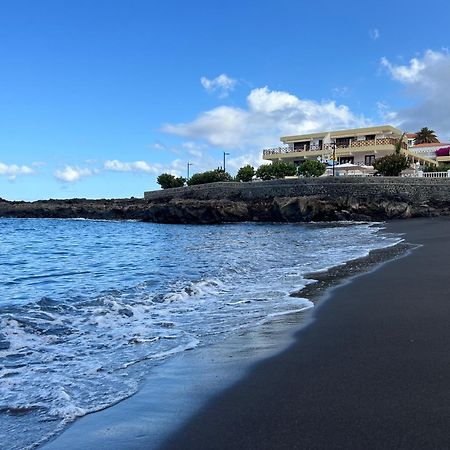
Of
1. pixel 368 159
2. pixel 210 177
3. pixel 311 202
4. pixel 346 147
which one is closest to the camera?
pixel 311 202

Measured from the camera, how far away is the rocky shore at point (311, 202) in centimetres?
4172

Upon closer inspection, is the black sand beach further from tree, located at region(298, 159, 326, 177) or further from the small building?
the small building

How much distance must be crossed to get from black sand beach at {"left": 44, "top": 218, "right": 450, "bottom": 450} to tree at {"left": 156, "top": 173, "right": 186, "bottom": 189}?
74.8 m

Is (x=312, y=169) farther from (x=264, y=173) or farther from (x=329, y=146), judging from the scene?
(x=329, y=146)

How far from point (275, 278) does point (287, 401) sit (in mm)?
7306

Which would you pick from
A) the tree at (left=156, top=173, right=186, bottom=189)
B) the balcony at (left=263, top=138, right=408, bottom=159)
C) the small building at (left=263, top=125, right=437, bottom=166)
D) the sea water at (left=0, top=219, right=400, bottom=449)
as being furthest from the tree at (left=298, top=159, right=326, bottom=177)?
the sea water at (left=0, top=219, right=400, bottom=449)

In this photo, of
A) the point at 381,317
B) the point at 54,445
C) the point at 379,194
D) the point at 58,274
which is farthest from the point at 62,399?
the point at 379,194

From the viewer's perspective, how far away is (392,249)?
→ 52.4 feet

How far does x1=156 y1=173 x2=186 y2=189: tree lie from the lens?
80000 mm

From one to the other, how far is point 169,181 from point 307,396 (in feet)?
255

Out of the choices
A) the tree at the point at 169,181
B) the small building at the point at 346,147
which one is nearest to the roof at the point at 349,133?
the small building at the point at 346,147

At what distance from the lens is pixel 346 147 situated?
64125 millimetres

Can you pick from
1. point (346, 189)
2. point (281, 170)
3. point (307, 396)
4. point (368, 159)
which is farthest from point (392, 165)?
point (307, 396)

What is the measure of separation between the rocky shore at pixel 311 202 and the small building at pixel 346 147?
1305cm
